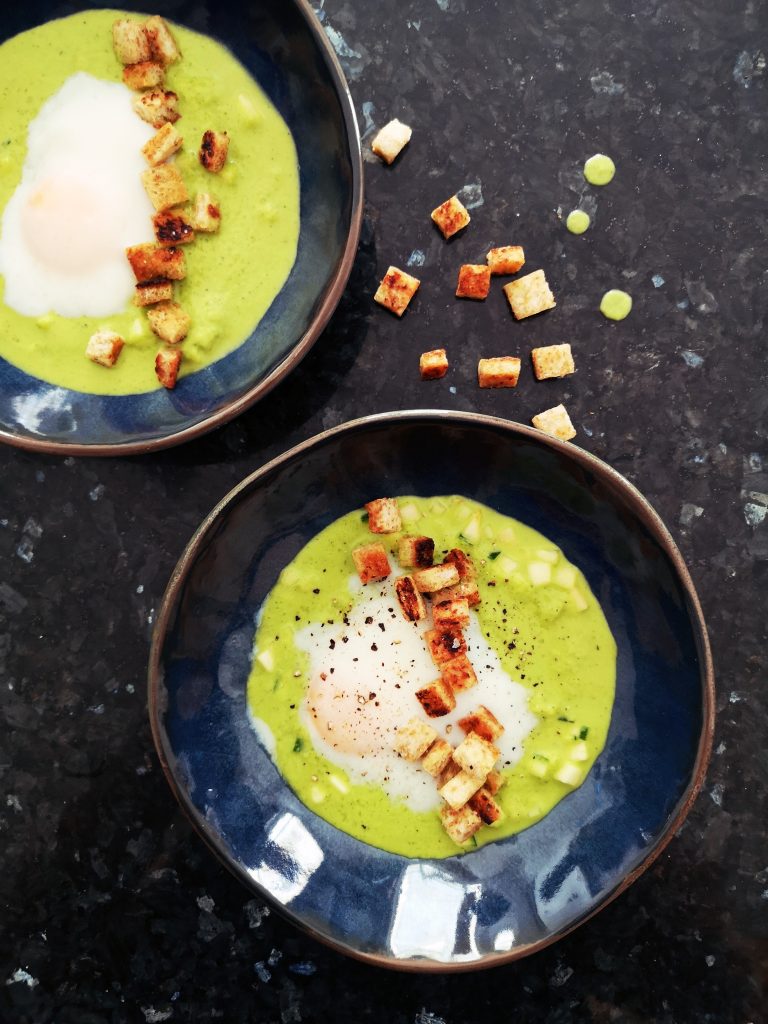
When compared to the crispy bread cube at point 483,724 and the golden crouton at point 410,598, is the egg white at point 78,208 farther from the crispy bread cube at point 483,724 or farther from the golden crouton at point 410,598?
the crispy bread cube at point 483,724

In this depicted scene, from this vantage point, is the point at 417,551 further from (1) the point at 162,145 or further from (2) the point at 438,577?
(1) the point at 162,145

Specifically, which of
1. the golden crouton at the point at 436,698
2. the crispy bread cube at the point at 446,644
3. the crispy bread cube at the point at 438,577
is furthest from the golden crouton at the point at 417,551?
the golden crouton at the point at 436,698

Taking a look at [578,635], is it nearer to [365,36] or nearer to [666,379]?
[666,379]

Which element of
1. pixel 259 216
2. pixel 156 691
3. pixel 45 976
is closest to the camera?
pixel 156 691

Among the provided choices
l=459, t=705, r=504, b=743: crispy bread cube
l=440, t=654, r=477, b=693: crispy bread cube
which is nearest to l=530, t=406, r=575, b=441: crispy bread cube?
l=440, t=654, r=477, b=693: crispy bread cube

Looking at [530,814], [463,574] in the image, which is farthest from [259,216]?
[530,814]

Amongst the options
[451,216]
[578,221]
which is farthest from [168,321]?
[578,221]

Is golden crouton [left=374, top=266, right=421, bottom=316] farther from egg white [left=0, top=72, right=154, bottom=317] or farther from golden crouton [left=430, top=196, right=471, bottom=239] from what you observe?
egg white [left=0, top=72, right=154, bottom=317]
